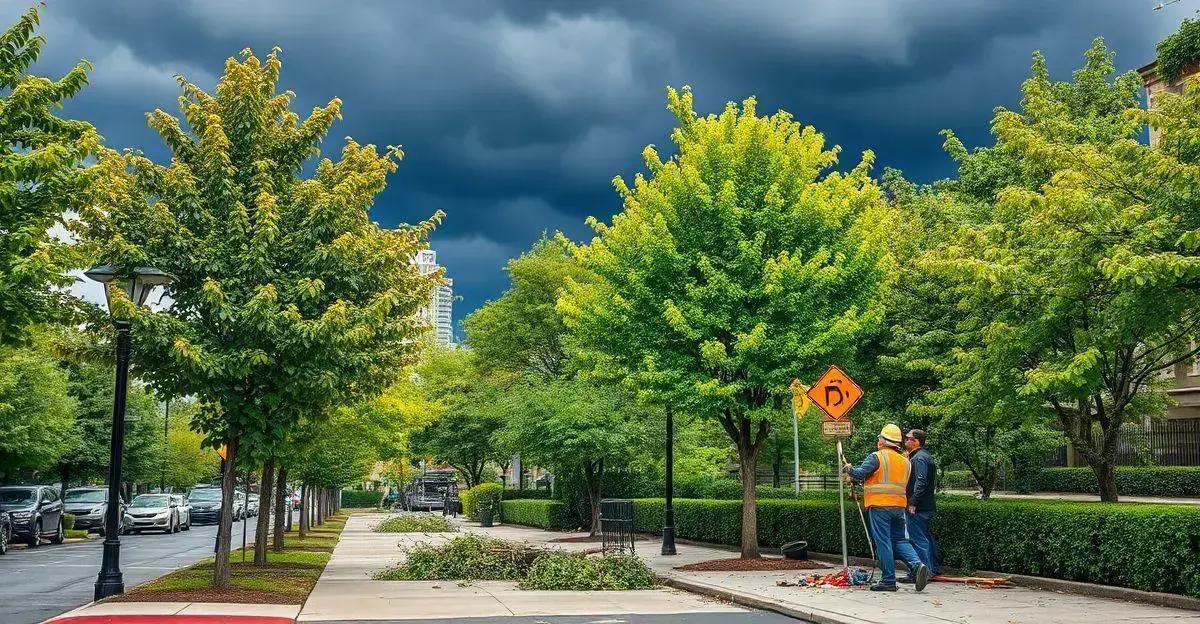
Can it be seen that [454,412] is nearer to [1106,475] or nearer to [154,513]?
[154,513]

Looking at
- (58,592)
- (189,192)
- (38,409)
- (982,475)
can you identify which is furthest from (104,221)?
(38,409)

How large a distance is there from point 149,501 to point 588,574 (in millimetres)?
33599

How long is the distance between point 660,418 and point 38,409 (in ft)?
71.5

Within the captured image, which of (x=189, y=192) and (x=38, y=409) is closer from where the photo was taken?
(x=189, y=192)

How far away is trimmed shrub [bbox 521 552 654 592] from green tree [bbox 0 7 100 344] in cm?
819

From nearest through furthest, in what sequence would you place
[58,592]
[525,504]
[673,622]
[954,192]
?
[673,622] → [58,592] → [954,192] → [525,504]

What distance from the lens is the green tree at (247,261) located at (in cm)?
1440

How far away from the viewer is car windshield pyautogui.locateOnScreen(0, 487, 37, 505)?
32.1m

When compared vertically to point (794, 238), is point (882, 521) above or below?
below

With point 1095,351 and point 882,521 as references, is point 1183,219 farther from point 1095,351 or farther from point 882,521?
point 882,521

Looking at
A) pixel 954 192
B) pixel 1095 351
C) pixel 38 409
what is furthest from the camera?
pixel 38 409

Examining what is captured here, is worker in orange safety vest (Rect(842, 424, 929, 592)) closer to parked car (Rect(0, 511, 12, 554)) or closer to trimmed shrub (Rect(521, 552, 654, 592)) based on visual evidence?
trimmed shrub (Rect(521, 552, 654, 592))

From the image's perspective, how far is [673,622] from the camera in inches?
488

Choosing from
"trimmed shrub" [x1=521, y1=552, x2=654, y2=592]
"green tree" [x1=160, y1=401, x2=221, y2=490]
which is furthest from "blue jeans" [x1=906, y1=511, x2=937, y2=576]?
"green tree" [x1=160, y1=401, x2=221, y2=490]
